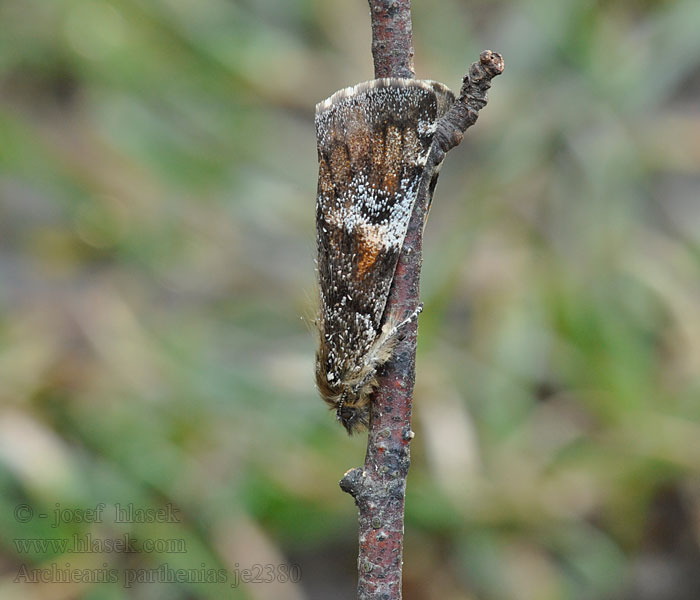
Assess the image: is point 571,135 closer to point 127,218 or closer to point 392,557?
point 127,218

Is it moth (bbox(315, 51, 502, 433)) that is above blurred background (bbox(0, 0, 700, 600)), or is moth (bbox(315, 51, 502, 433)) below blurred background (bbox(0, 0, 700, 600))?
below

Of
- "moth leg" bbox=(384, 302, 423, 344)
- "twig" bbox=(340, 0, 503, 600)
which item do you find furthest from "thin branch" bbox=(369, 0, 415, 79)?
"moth leg" bbox=(384, 302, 423, 344)

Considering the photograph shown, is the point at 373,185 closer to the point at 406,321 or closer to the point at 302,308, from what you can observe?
the point at 406,321

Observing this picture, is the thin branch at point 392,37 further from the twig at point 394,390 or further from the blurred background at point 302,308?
the blurred background at point 302,308

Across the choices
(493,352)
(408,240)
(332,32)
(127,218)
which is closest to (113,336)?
(127,218)

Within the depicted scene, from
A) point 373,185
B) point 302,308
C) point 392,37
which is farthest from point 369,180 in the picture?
point 302,308

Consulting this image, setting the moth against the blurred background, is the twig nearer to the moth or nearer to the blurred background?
the moth

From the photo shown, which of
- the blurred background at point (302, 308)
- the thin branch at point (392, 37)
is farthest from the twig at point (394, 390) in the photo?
the blurred background at point (302, 308)
